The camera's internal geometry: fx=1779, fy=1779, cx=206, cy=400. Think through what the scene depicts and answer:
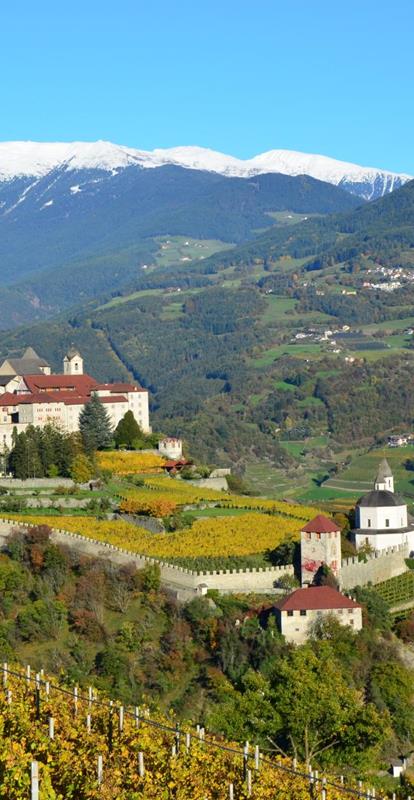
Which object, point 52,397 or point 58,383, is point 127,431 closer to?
point 52,397

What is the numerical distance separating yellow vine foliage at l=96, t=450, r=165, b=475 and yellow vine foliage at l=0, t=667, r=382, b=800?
4555 cm

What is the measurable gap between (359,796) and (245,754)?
12.2 feet

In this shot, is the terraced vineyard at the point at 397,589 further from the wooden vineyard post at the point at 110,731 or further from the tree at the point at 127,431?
the wooden vineyard post at the point at 110,731

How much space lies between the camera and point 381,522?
77250mm

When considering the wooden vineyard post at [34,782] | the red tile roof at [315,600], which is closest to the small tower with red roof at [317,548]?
the red tile roof at [315,600]

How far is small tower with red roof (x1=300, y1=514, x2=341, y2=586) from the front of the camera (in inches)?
2751

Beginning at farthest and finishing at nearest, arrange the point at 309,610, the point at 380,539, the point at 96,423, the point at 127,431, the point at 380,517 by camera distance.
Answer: the point at 127,431
the point at 96,423
the point at 380,517
the point at 380,539
the point at 309,610

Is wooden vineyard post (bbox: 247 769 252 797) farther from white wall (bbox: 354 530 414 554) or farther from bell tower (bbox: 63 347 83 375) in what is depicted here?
bell tower (bbox: 63 347 83 375)

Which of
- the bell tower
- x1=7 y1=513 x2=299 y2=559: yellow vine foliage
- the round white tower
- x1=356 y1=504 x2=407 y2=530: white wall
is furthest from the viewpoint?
the bell tower

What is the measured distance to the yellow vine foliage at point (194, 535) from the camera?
73.6 m

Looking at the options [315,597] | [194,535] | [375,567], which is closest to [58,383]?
[194,535]

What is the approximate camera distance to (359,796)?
42125 millimetres

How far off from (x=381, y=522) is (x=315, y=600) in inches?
A: 476

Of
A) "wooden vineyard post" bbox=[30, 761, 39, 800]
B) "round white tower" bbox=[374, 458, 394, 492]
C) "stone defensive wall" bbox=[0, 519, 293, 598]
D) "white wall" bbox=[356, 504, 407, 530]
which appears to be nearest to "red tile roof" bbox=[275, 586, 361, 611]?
"stone defensive wall" bbox=[0, 519, 293, 598]
